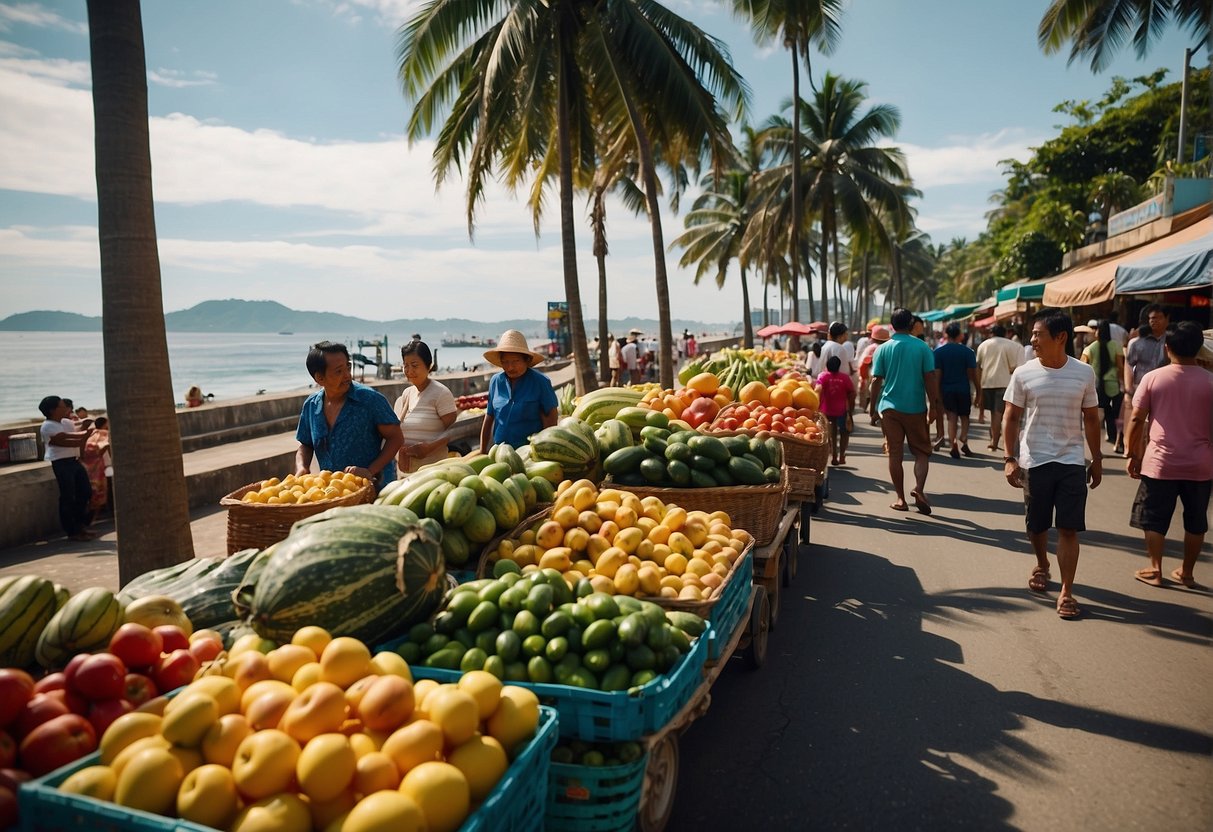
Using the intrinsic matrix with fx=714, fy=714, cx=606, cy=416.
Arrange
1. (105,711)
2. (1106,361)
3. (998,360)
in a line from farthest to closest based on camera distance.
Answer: (998,360) < (1106,361) < (105,711)

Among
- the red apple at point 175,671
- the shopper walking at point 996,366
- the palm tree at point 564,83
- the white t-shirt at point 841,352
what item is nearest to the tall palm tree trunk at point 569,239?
the palm tree at point 564,83

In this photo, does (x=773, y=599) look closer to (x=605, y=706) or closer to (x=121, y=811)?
(x=605, y=706)

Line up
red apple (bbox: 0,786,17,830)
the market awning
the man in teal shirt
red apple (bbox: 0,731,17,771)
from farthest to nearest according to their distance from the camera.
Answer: the market awning → the man in teal shirt → red apple (bbox: 0,731,17,771) → red apple (bbox: 0,786,17,830)

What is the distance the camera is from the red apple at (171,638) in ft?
8.66

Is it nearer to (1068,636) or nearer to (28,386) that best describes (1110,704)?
(1068,636)

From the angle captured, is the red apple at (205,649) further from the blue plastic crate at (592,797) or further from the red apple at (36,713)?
the blue plastic crate at (592,797)

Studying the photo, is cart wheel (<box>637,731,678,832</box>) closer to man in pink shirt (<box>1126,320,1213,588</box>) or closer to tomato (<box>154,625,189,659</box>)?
tomato (<box>154,625,189,659</box>)

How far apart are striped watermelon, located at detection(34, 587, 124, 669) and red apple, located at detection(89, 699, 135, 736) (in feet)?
1.48

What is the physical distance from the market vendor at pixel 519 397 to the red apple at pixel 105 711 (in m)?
4.10

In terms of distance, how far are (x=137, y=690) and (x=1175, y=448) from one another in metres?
7.07

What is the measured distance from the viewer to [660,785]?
302 centimetres

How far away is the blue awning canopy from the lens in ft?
32.9

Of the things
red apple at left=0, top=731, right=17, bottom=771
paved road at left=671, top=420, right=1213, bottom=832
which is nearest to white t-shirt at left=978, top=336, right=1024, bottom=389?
paved road at left=671, top=420, right=1213, bottom=832

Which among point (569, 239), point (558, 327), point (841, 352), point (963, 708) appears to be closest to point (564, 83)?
point (569, 239)
